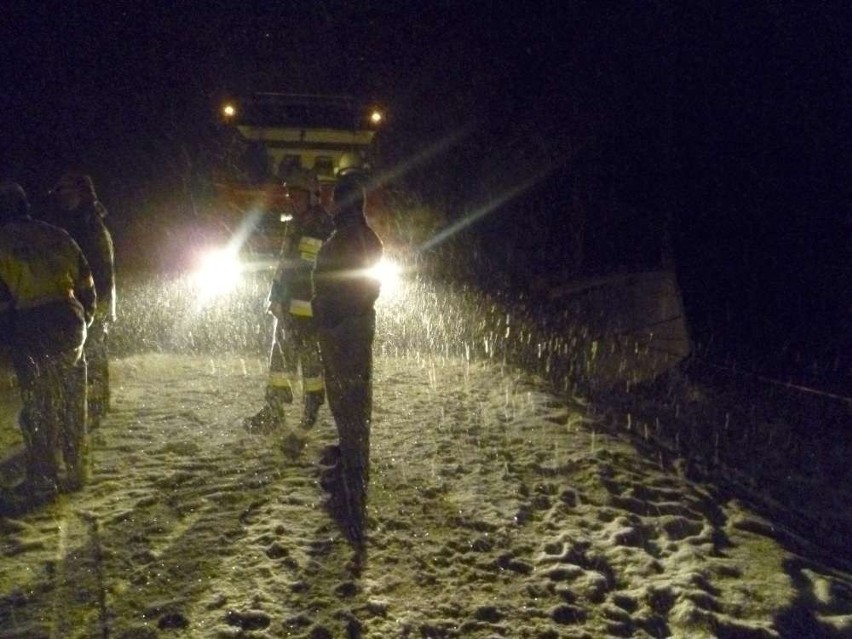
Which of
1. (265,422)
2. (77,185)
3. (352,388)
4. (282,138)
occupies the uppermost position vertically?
(282,138)

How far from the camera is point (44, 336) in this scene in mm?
4926

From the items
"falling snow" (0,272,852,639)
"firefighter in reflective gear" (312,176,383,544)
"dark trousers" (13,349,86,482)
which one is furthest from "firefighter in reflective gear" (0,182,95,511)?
"firefighter in reflective gear" (312,176,383,544)

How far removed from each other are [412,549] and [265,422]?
2253 millimetres

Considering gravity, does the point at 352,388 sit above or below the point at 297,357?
below

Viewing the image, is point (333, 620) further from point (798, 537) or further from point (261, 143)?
point (261, 143)

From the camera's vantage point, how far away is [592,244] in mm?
13422

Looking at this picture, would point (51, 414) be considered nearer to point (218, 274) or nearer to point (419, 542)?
point (419, 542)

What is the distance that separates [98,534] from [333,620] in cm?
157

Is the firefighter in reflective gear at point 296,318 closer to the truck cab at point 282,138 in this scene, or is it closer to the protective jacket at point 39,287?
the protective jacket at point 39,287

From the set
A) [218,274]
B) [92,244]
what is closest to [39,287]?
[92,244]

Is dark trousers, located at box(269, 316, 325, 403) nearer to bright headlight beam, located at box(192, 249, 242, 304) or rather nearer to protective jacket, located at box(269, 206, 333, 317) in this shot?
protective jacket, located at box(269, 206, 333, 317)

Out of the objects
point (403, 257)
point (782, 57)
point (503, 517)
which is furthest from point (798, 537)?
point (403, 257)

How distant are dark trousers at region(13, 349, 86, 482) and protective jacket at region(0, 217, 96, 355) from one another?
0.11 metres

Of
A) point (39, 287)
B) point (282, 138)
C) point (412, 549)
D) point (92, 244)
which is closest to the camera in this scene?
point (412, 549)
